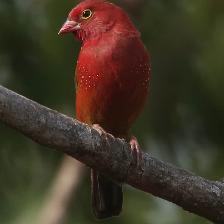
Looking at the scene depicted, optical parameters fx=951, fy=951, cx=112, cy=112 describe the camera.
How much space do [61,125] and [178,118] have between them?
6.71 ft

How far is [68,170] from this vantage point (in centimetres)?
684

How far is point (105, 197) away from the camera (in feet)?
21.1

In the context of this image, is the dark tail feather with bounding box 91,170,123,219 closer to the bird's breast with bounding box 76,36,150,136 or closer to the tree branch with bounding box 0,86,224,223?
the bird's breast with bounding box 76,36,150,136

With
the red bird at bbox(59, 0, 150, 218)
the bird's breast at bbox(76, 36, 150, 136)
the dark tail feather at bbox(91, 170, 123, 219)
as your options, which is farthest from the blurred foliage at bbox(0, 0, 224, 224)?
the bird's breast at bbox(76, 36, 150, 136)

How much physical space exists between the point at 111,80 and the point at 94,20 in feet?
2.17

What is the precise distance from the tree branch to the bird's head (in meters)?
1.15

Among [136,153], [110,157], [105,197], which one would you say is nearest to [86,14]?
[105,197]

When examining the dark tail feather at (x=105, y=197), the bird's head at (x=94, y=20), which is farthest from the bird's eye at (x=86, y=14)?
the dark tail feather at (x=105, y=197)

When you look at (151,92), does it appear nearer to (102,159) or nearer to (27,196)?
(27,196)

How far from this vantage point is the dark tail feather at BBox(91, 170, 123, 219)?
6.36 metres

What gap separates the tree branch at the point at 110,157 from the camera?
16.1 ft

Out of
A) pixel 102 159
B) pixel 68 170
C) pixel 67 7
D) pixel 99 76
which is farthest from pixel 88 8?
pixel 102 159

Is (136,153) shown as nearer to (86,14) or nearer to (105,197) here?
(105,197)

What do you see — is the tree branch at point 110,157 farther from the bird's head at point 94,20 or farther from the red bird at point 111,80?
the bird's head at point 94,20
